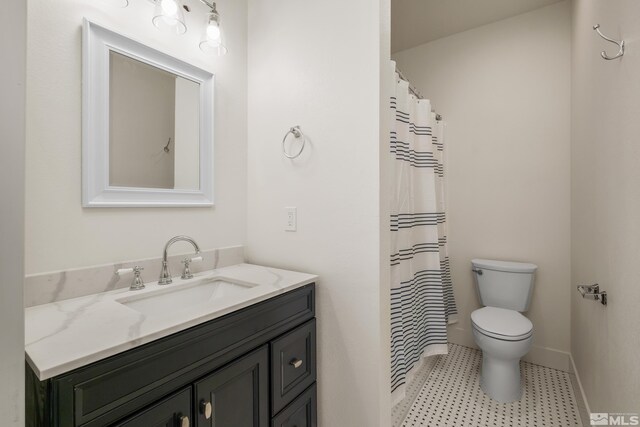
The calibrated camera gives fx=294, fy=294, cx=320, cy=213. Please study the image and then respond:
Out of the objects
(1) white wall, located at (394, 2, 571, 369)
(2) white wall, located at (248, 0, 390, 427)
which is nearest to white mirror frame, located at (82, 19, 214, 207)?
(2) white wall, located at (248, 0, 390, 427)

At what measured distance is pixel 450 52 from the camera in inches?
101

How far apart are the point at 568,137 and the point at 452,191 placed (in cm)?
86

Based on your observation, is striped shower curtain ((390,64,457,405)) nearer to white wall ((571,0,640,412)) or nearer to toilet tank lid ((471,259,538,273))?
toilet tank lid ((471,259,538,273))

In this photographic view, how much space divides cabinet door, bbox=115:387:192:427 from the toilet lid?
176 cm

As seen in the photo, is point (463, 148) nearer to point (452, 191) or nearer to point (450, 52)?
point (452, 191)

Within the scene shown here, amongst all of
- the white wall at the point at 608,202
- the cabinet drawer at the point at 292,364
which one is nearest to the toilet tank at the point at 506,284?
the white wall at the point at 608,202

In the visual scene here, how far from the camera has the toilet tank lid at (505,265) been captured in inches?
85.1

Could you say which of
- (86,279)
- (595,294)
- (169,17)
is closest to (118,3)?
(169,17)

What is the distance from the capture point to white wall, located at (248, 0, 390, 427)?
4.11 feet

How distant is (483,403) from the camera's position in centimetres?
184

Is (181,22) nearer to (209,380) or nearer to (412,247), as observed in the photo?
(209,380)

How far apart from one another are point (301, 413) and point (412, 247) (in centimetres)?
112

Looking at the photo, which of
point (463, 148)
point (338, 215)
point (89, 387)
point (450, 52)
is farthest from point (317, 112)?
point (450, 52)

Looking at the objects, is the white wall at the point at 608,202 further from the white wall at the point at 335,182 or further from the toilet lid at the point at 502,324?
the white wall at the point at 335,182
